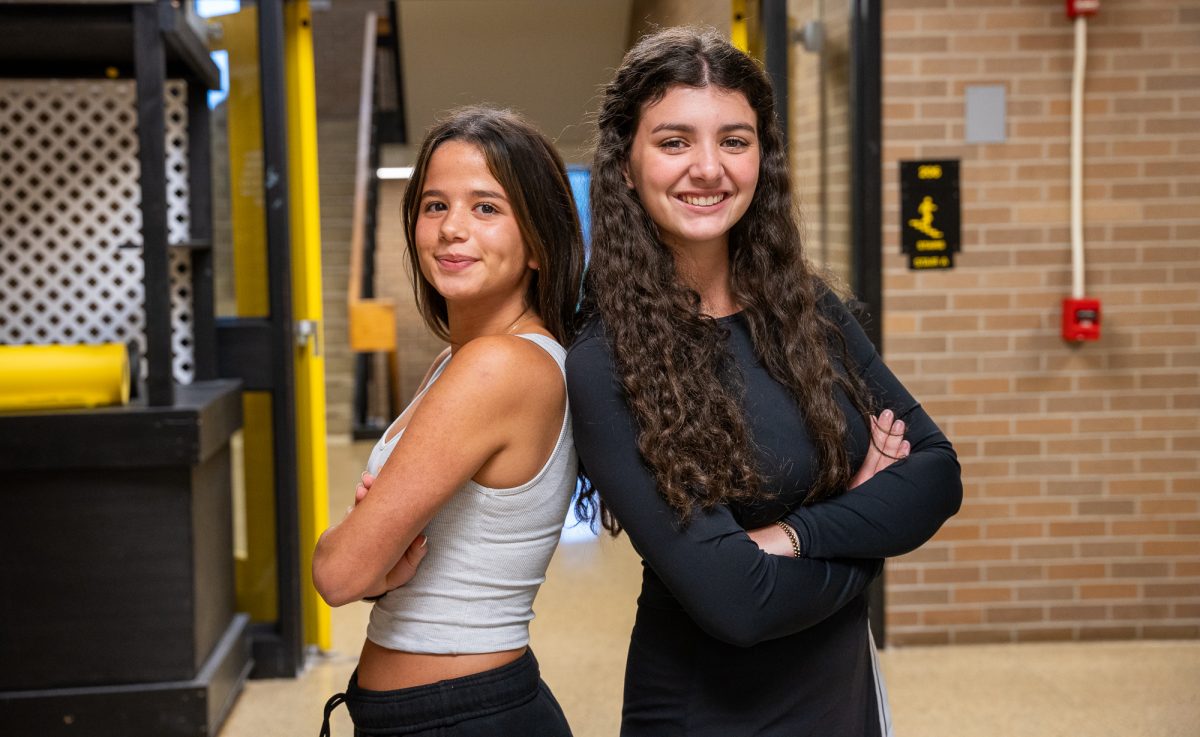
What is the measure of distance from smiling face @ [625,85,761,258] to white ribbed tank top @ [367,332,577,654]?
23 centimetres

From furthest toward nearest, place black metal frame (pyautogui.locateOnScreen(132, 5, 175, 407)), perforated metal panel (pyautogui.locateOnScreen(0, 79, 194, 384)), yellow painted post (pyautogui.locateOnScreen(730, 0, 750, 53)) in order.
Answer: yellow painted post (pyautogui.locateOnScreen(730, 0, 750, 53)), perforated metal panel (pyautogui.locateOnScreen(0, 79, 194, 384)), black metal frame (pyautogui.locateOnScreen(132, 5, 175, 407))

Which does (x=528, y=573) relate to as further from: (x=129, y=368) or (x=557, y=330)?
(x=129, y=368)

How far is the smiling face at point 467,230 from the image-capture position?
148 centimetres

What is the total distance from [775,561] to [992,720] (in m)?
2.31

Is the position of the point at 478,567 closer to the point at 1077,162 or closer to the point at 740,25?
the point at 740,25

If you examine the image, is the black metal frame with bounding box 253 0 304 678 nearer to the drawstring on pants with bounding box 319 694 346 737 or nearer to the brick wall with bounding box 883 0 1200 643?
the brick wall with bounding box 883 0 1200 643

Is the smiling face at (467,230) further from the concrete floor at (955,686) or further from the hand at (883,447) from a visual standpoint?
the concrete floor at (955,686)

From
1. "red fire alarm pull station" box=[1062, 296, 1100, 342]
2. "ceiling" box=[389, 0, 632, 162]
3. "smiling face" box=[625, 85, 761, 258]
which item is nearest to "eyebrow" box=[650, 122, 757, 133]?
"smiling face" box=[625, 85, 761, 258]

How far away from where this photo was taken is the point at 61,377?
3.06 m

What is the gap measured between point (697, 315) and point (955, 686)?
2584 mm

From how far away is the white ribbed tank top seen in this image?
146 centimetres

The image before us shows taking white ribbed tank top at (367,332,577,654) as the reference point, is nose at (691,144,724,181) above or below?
above

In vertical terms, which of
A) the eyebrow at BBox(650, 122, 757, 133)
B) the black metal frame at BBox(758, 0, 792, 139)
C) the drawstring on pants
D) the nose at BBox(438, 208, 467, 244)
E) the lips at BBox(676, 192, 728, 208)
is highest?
the black metal frame at BBox(758, 0, 792, 139)

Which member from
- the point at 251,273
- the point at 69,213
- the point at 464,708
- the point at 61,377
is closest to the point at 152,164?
the point at 61,377
